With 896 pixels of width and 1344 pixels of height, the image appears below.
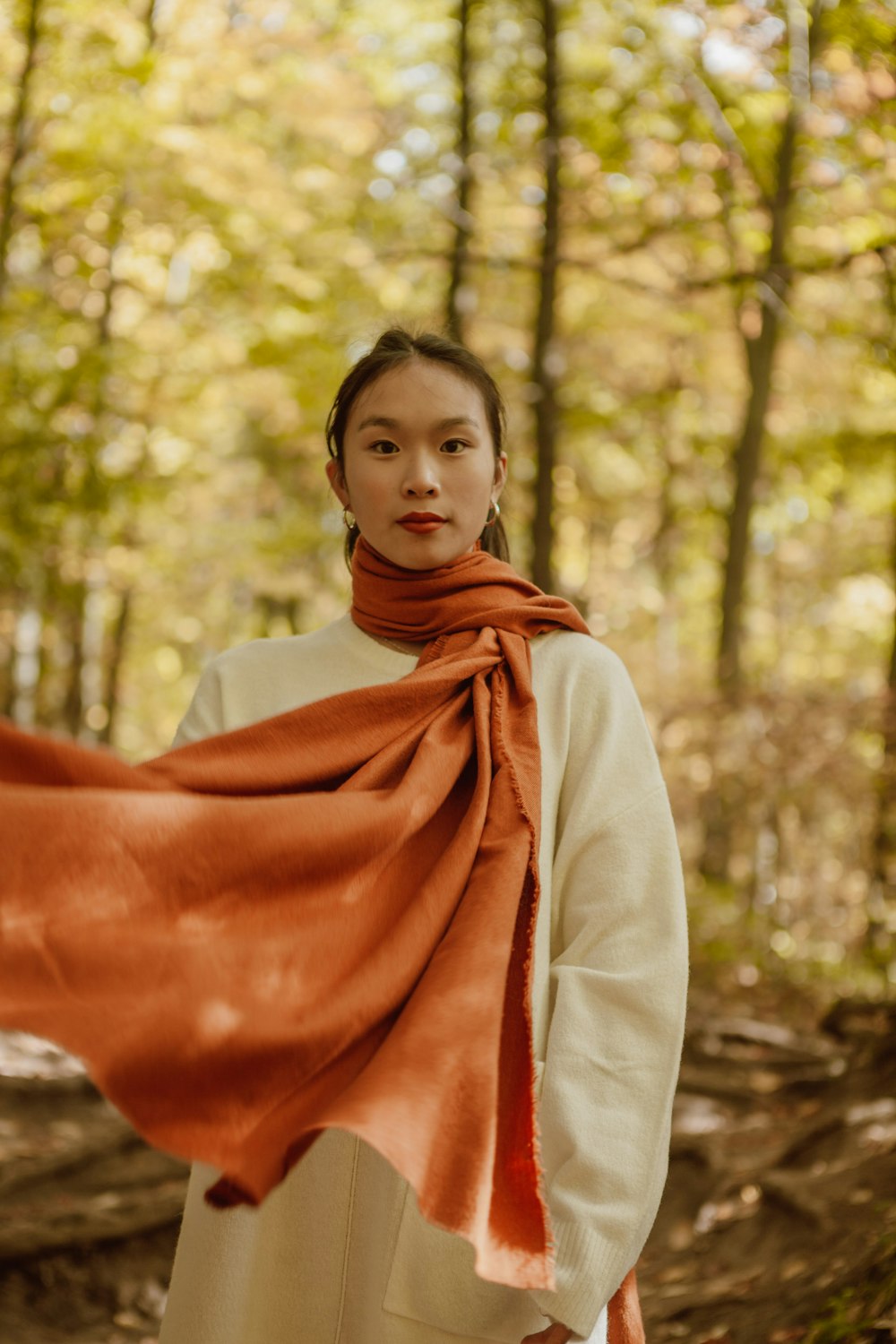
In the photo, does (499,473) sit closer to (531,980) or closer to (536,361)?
(531,980)

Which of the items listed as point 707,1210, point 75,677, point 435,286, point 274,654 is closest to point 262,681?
point 274,654

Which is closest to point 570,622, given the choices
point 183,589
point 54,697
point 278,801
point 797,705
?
point 278,801

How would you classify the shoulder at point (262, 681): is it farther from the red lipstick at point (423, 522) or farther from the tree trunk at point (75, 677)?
the tree trunk at point (75, 677)

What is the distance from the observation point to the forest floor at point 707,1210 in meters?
3.66

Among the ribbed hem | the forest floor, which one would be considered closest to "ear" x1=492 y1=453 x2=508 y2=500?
the ribbed hem

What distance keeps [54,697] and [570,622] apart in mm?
14151

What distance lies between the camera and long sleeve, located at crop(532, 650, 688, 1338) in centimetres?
168

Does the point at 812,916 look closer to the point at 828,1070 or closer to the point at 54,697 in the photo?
the point at 828,1070

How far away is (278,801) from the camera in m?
1.77

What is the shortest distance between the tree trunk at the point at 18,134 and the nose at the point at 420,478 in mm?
6641

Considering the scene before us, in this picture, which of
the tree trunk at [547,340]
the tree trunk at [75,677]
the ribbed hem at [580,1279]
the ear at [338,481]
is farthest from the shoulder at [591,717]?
the tree trunk at [75,677]

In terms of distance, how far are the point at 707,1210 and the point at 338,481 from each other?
3718 mm

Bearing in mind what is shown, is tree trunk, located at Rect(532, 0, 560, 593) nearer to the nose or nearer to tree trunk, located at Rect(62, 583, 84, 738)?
tree trunk, located at Rect(62, 583, 84, 738)

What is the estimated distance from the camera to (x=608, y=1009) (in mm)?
1799
